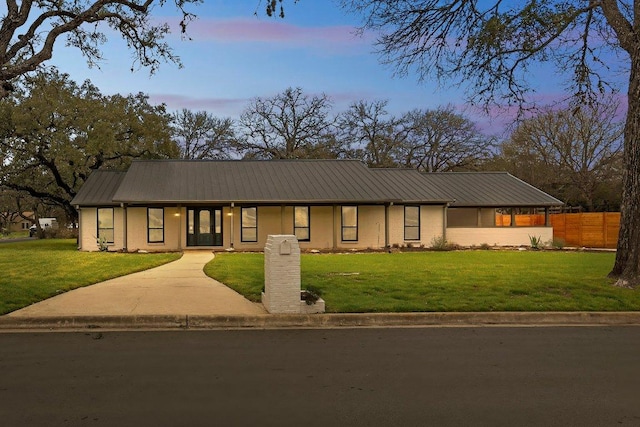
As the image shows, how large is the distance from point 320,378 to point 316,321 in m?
→ 3.01

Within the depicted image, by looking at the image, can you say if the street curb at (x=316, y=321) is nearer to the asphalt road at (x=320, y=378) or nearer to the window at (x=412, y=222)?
the asphalt road at (x=320, y=378)

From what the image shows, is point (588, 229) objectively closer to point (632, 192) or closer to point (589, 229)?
point (589, 229)

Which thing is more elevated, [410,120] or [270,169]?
[410,120]

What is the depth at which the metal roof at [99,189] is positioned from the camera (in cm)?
2400

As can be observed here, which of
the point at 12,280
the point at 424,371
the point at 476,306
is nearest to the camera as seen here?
the point at 424,371

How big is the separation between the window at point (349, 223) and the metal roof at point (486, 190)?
4832 millimetres

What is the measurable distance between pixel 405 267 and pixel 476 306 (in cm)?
647

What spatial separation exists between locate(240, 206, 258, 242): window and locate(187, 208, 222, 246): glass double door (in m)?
1.17

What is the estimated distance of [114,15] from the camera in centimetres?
1382

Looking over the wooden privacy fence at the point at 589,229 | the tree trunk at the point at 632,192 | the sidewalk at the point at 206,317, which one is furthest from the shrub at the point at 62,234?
the tree trunk at the point at 632,192

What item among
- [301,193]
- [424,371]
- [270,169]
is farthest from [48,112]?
[424,371]

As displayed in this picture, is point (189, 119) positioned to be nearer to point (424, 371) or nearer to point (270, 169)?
point (270, 169)

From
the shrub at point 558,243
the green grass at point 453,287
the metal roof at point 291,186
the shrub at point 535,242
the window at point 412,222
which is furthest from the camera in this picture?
the shrub at point 558,243

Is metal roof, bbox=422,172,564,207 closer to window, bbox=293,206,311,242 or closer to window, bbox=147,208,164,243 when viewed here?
window, bbox=293,206,311,242
